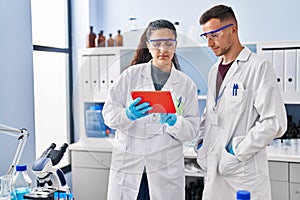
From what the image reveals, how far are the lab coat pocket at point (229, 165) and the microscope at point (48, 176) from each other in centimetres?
76

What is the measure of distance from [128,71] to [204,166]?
0.77 metres

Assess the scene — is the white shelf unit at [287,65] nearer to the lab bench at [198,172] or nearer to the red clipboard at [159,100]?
the lab bench at [198,172]

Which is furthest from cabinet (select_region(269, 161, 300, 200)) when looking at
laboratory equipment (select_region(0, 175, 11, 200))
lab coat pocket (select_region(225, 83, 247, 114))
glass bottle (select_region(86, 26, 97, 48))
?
glass bottle (select_region(86, 26, 97, 48))

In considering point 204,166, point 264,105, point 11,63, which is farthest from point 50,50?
point 264,105

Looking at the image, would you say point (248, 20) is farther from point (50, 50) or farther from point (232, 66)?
point (50, 50)

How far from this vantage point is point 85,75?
1.56 meters

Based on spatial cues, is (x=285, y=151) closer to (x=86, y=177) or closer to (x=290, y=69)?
(x=290, y=69)

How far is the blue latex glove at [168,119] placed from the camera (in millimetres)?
1444

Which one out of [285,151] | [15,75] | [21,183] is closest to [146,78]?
[21,183]

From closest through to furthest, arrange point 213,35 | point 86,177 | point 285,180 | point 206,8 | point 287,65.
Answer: point 213,35 < point 285,180 < point 287,65 < point 86,177 < point 206,8

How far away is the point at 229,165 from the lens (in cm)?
185

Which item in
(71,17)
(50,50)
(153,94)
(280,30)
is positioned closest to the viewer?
(153,94)

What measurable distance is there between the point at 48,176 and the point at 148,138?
423 millimetres

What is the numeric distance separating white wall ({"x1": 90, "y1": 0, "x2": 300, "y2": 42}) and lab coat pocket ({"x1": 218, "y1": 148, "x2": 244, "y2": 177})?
1254 millimetres
